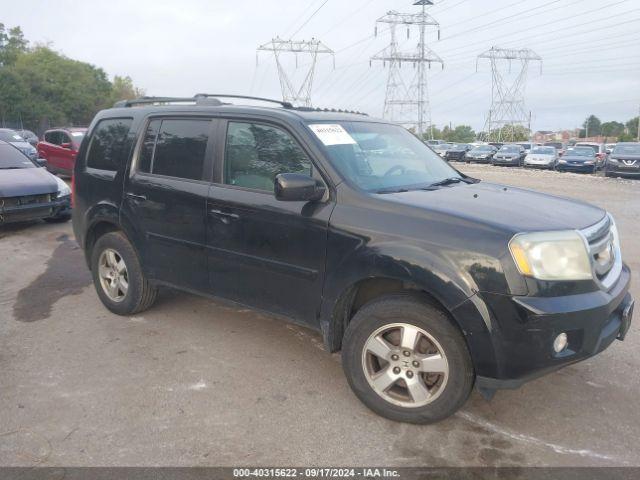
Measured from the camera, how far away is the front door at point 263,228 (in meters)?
3.48

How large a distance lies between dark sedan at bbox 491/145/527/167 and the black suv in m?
30.1

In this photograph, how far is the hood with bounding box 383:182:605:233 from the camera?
3.01 m

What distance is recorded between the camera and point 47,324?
4.78 metres

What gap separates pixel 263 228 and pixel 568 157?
2719 cm

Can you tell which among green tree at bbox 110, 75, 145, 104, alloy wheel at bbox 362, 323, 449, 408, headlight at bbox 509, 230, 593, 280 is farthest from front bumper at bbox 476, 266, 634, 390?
green tree at bbox 110, 75, 145, 104

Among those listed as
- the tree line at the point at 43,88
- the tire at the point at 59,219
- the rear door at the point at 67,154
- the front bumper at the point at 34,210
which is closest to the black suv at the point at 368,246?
the front bumper at the point at 34,210

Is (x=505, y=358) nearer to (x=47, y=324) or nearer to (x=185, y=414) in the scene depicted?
(x=185, y=414)

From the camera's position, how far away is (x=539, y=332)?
2.79 m

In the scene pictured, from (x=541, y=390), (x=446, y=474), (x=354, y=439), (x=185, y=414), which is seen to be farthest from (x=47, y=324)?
(x=541, y=390)

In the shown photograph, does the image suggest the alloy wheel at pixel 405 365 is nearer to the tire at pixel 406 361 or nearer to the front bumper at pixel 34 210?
the tire at pixel 406 361

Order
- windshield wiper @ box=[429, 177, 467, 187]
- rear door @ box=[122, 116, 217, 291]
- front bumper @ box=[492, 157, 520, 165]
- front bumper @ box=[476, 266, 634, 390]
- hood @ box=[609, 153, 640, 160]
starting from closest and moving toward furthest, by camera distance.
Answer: front bumper @ box=[476, 266, 634, 390]
windshield wiper @ box=[429, 177, 467, 187]
rear door @ box=[122, 116, 217, 291]
hood @ box=[609, 153, 640, 160]
front bumper @ box=[492, 157, 520, 165]

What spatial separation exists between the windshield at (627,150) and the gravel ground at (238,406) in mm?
21729

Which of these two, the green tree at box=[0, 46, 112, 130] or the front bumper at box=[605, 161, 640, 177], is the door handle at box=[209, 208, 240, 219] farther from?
the green tree at box=[0, 46, 112, 130]

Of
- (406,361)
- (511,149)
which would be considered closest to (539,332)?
(406,361)
